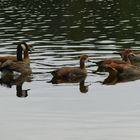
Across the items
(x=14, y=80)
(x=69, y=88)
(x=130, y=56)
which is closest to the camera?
(x=69, y=88)

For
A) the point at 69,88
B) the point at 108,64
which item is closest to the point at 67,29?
the point at 108,64

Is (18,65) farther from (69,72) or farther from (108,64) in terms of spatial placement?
(108,64)

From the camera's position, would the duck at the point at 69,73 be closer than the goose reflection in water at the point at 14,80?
No

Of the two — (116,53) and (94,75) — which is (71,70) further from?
(116,53)

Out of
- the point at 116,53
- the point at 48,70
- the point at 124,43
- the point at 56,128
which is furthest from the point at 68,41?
the point at 56,128

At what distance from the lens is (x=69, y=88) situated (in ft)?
84.1

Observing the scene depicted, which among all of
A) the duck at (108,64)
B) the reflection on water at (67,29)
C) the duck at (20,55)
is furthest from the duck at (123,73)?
the duck at (20,55)

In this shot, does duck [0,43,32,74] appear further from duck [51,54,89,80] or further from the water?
duck [51,54,89,80]

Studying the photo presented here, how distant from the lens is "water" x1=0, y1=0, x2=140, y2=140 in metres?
19.4

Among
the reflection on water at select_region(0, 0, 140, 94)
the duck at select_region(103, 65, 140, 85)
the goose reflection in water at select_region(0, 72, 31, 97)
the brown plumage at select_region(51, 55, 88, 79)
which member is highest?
the brown plumage at select_region(51, 55, 88, 79)

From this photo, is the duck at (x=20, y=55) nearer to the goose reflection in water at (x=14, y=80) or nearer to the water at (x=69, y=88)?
the water at (x=69, y=88)

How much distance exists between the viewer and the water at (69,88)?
19.4 m

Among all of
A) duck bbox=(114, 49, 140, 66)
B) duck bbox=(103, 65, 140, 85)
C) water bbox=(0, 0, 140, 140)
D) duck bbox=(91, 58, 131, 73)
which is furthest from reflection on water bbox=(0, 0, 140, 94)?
duck bbox=(114, 49, 140, 66)

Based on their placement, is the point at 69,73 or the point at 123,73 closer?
the point at 69,73
